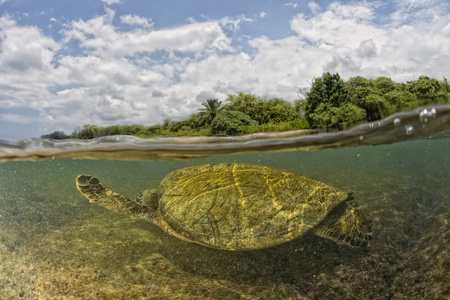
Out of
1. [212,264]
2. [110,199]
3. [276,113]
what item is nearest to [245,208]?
[212,264]

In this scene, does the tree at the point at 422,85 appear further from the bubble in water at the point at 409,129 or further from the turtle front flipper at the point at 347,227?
the turtle front flipper at the point at 347,227

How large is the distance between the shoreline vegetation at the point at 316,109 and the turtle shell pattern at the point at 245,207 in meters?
5.36

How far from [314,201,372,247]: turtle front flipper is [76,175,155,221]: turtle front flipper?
3628 mm

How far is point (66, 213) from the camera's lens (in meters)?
7.73

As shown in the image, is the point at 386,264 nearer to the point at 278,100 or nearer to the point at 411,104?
the point at 411,104

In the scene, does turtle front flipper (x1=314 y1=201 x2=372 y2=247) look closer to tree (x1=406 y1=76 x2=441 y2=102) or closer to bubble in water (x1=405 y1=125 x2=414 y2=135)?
bubble in water (x1=405 y1=125 x2=414 y2=135)

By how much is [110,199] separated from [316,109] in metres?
20.8

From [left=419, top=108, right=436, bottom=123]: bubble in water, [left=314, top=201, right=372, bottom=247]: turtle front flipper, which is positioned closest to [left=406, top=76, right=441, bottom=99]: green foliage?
[left=419, top=108, right=436, bottom=123]: bubble in water

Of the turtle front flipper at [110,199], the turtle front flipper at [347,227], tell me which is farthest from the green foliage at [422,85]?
the turtle front flipper at [110,199]

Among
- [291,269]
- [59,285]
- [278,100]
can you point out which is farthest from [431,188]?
[278,100]

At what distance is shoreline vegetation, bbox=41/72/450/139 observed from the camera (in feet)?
32.3

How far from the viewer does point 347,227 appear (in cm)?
510

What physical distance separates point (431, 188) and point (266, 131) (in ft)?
22.9

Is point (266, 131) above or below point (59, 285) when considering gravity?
above
